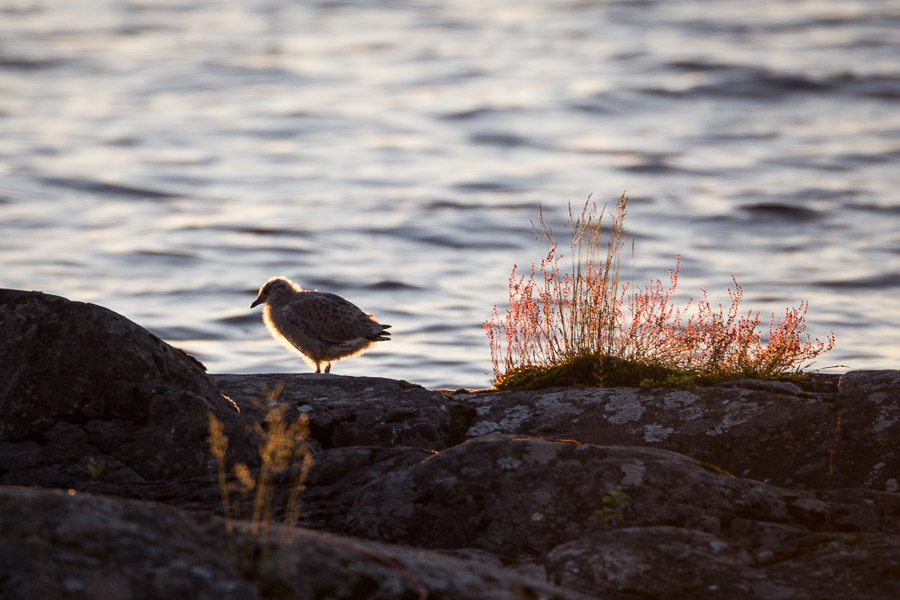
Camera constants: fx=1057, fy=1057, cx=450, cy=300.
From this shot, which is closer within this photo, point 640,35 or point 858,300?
point 858,300

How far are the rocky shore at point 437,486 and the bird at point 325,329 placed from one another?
109 inches

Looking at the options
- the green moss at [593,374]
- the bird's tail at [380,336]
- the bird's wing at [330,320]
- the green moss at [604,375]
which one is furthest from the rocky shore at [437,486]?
the bird's tail at [380,336]

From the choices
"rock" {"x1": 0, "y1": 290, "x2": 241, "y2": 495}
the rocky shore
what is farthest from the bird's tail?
"rock" {"x1": 0, "y1": 290, "x2": 241, "y2": 495}

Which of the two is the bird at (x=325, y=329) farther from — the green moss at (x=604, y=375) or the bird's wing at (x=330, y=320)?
the green moss at (x=604, y=375)

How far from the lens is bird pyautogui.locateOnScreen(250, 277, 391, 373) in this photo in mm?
12547

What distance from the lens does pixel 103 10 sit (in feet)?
225

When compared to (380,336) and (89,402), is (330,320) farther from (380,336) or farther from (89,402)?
(89,402)

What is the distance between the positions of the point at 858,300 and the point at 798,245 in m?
5.32

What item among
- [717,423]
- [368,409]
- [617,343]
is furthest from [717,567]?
[617,343]

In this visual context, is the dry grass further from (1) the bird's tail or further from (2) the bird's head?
(2) the bird's head

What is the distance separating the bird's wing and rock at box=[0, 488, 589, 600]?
756 cm

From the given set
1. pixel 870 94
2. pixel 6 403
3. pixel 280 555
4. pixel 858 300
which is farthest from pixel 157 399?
pixel 870 94

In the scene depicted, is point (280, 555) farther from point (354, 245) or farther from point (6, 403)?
point (354, 245)

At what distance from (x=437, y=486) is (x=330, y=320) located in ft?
20.4
